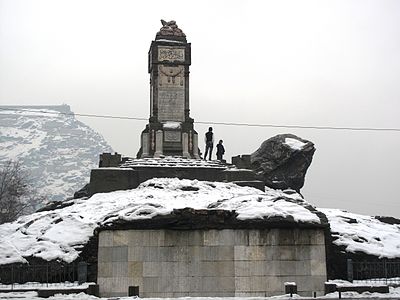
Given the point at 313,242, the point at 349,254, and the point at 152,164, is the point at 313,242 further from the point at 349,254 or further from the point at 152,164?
the point at 152,164

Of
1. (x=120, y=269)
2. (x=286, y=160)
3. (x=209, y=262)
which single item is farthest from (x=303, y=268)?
(x=286, y=160)

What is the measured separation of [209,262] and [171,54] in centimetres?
1732

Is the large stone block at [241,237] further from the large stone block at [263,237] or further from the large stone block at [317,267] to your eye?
the large stone block at [317,267]

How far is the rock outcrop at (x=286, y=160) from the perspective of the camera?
122ft

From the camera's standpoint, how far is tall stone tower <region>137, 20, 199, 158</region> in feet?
102

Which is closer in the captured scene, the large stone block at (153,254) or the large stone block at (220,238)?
the large stone block at (153,254)

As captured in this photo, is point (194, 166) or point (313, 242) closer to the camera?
point (313, 242)

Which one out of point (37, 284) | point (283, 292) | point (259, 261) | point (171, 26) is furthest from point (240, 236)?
point (171, 26)

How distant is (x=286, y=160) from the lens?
37.4m

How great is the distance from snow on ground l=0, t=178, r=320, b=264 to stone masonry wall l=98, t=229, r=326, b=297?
2.53ft

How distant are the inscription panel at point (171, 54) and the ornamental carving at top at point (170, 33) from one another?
35.7 inches

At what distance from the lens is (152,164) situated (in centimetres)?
2769

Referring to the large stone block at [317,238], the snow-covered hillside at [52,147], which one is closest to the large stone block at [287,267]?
the large stone block at [317,238]

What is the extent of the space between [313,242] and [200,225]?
3.99 meters
